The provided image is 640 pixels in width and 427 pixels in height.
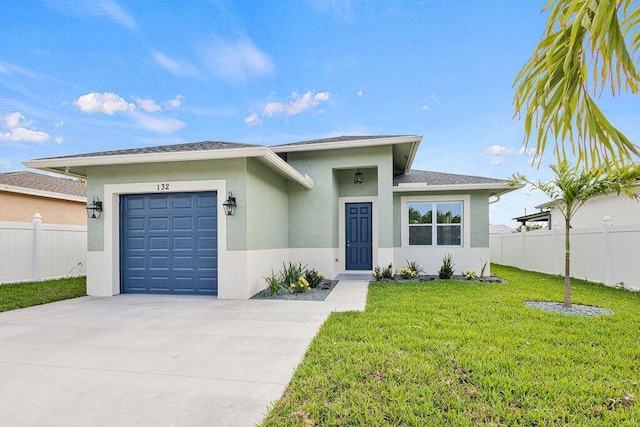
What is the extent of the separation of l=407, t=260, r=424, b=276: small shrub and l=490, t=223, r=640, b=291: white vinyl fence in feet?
15.5

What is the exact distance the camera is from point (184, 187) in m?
7.53

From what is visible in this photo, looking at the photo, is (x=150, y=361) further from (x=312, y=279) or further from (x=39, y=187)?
(x=39, y=187)

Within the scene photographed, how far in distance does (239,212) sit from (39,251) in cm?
747

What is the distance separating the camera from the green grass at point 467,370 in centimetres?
251

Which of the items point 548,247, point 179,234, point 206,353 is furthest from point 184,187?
point 548,247

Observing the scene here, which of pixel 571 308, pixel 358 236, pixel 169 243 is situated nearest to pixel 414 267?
pixel 358 236

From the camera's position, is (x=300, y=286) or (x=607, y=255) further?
(x=607, y=255)

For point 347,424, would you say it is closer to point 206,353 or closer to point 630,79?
point 206,353

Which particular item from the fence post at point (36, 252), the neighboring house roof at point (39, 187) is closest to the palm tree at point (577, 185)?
the fence post at point (36, 252)

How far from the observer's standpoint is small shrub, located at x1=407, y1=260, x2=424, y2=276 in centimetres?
1032

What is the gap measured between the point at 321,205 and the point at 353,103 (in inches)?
328

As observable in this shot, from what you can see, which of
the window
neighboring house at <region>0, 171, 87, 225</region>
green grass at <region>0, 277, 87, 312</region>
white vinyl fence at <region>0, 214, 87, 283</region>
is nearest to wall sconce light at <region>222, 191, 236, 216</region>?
green grass at <region>0, 277, 87, 312</region>

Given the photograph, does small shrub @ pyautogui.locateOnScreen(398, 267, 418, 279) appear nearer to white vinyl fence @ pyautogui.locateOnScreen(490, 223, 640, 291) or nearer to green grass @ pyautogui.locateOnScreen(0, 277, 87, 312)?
white vinyl fence @ pyautogui.locateOnScreen(490, 223, 640, 291)

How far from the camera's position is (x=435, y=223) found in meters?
11.0
